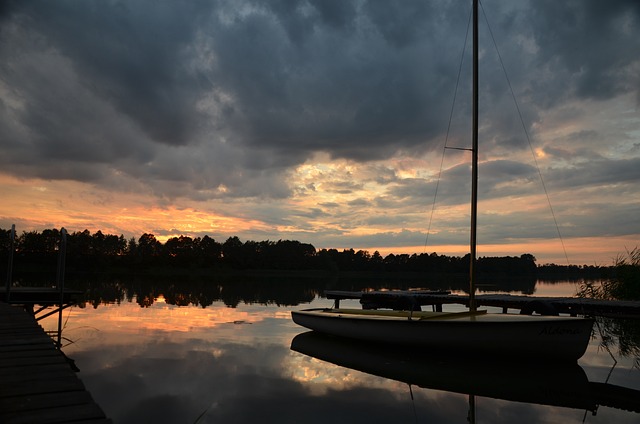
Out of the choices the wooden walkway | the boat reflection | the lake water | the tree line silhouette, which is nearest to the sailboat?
the boat reflection

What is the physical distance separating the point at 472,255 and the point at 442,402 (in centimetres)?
758

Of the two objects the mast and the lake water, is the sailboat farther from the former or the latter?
the lake water

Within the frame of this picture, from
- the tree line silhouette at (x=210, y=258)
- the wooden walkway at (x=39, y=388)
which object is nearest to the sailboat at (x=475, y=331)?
the wooden walkway at (x=39, y=388)

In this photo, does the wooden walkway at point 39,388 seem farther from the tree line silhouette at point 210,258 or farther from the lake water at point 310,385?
the tree line silhouette at point 210,258

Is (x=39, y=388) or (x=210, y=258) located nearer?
(x=39, y=388)

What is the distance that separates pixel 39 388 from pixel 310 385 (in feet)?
23.2

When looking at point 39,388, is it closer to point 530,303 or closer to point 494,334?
point 494,334

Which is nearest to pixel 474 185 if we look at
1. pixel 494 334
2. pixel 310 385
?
pixel 494 334

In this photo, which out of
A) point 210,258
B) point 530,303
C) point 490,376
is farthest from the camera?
point 210,258

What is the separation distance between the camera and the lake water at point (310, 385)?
384 inches

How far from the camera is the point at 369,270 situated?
137000 millimetres

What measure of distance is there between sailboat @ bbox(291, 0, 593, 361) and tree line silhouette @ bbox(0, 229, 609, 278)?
4356 inches

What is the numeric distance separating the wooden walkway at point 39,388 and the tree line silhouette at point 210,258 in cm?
11521

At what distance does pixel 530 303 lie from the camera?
18.8 metres
